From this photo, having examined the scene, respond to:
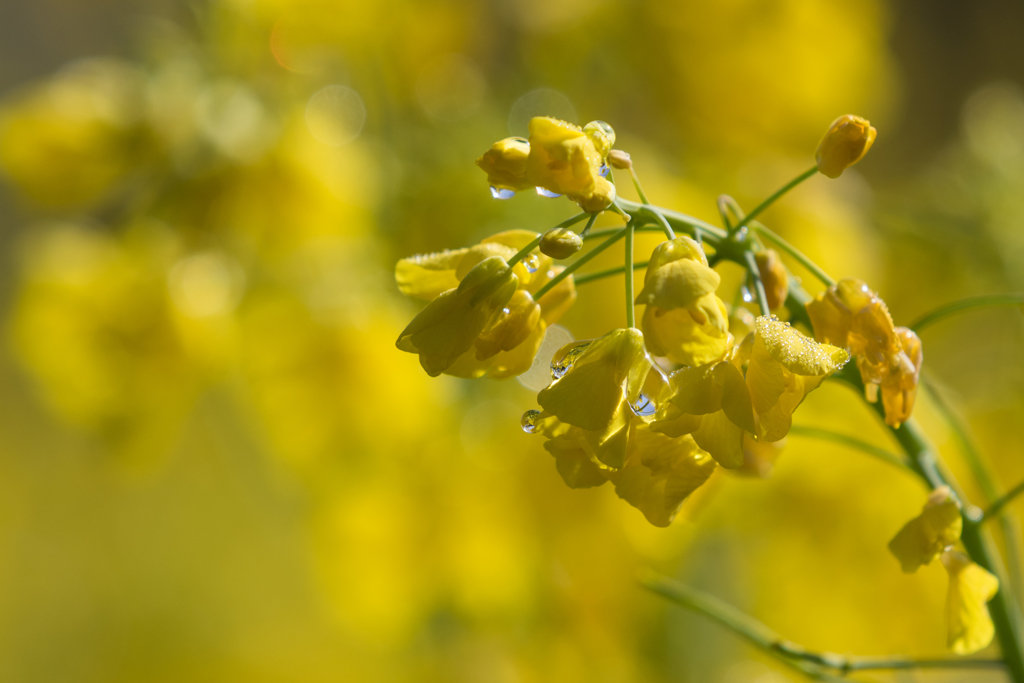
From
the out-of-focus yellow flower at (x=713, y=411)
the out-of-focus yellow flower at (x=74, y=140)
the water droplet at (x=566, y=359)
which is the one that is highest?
the out-of-focus yellow flower at (x=74, y=140)

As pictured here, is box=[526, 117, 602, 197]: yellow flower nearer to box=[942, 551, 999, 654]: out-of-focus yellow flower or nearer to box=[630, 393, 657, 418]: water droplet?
box=[630, 393, 657, 418]: water droplet

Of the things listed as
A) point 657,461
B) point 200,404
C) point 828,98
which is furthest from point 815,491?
point 200,404

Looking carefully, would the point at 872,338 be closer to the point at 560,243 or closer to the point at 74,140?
the point at 560,243

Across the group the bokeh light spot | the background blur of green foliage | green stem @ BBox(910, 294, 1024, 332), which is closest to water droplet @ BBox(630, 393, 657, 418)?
green stem @ BBox(910, 294, 1024, 332)

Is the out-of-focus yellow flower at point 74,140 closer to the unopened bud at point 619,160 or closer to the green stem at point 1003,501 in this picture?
the unopened bud at point 619,160

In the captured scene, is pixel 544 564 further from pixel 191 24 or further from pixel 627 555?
pixel 191 24

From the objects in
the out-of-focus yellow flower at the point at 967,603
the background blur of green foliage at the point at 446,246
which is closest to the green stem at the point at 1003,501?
the out-of-focus yellow flower at the point at 967,603

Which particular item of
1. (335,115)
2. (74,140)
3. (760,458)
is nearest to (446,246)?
(335,115)
